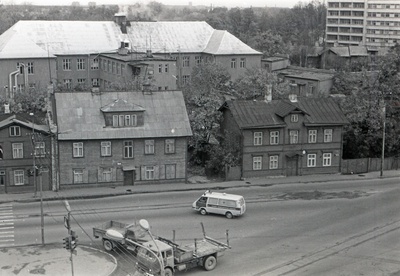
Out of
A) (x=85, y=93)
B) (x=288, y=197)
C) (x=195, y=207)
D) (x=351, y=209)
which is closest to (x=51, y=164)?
(x=85, y=93)

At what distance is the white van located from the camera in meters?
39.9

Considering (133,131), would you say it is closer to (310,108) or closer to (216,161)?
(216,161)

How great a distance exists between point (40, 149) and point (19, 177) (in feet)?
8.19

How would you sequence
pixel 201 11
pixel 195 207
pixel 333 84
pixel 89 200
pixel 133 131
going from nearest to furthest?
pixel 195 207
pixel 89 200
pixel 133 131
pixel 333 84
pixel 201 11

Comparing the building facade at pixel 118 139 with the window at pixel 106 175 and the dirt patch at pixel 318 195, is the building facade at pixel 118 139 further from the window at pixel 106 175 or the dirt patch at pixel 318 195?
the dirt patch at pixel 318 195

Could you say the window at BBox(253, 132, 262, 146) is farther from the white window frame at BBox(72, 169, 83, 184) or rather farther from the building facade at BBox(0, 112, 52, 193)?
the building facade at BBox(0, 112, 52, 193)

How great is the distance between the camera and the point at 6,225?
38.1m

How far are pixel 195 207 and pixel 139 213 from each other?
12.0 feet

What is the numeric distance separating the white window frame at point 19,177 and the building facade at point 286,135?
1677 centimetres

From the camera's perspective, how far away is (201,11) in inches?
7805

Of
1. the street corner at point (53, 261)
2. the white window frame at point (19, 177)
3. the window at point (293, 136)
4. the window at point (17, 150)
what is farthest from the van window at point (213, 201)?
the window at point (17, 150)

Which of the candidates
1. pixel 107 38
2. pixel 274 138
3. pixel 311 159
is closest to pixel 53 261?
pixel 274 138

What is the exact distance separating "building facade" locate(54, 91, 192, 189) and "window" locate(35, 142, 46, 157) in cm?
109

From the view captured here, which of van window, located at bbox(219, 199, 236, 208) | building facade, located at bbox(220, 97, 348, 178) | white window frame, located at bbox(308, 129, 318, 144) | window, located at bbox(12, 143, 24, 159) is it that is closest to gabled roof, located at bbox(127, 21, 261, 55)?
building facade, located at bbox(220, 97, 348, 178)
